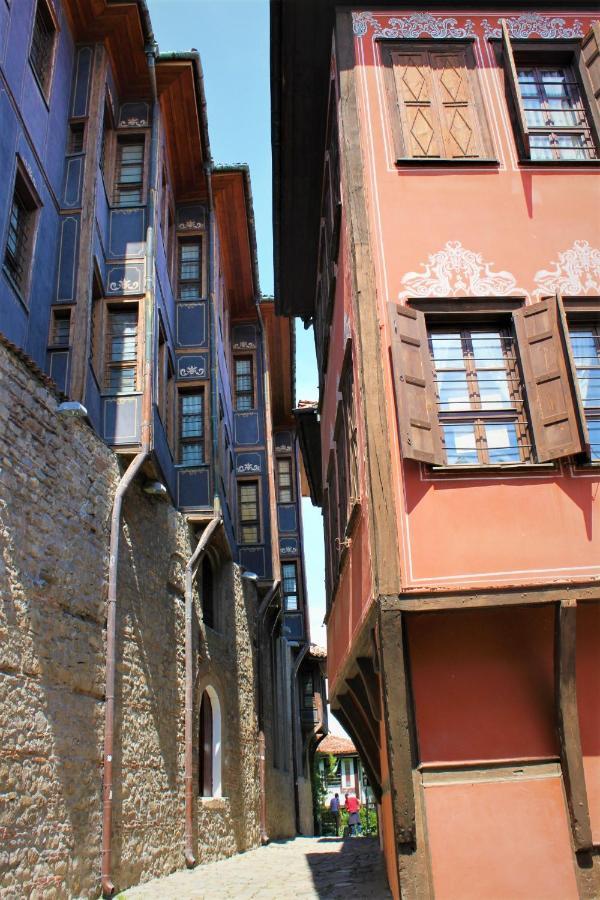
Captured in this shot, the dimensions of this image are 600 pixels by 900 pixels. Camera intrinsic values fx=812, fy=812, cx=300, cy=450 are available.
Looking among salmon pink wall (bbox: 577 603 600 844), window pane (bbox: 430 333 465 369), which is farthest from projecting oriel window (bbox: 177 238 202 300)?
salmon pink wall (bbox: 577 603 600 844)

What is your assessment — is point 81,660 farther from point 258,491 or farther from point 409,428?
point 258,491

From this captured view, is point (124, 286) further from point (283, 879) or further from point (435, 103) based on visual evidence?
point (283, 879)

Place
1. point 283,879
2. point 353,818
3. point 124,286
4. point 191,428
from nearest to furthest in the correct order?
point 283,879 < point 124,286 < point 191,428 < point 353,818

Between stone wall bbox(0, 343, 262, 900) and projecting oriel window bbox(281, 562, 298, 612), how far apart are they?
13451mm

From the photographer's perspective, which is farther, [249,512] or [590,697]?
[249,512]

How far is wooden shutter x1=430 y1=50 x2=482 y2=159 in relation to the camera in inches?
305

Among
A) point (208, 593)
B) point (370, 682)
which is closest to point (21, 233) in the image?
point (370, 682)

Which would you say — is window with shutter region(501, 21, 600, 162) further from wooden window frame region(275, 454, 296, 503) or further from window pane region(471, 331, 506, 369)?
wooden window frame region(275, 454, 296, 503)

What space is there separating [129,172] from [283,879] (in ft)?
33.9

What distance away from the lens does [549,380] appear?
21.1ft

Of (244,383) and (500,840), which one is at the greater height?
(244,383)

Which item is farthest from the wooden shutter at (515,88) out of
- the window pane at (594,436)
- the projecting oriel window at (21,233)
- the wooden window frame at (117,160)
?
the wooden window frame at (117,160)

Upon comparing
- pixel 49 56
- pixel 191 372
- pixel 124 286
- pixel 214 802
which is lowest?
pixel 214 802

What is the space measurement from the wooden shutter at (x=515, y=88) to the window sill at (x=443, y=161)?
351mm
